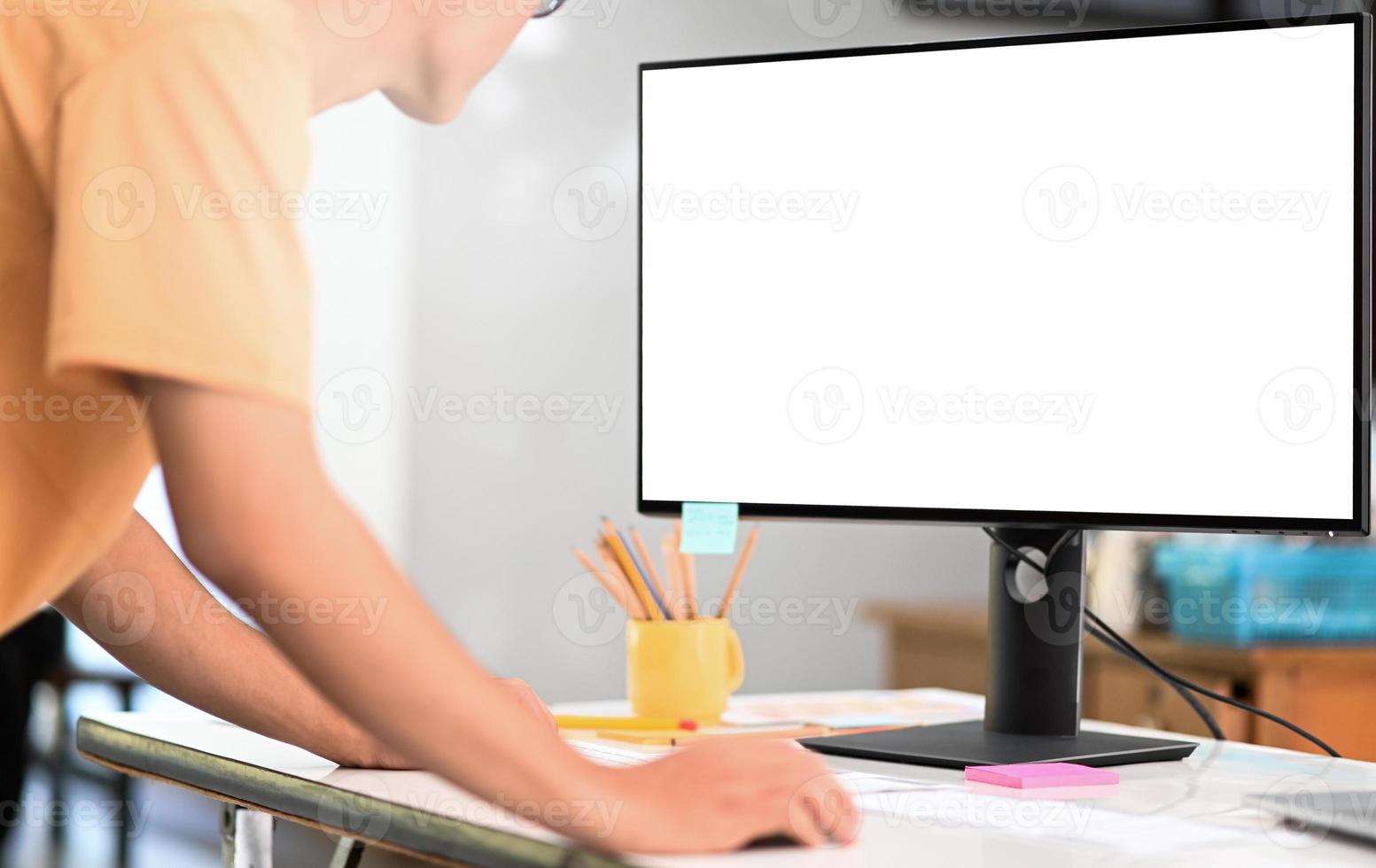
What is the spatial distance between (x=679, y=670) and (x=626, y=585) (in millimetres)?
96

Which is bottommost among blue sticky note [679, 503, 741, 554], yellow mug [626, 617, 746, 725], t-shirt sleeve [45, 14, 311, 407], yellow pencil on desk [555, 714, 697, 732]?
yellow pencil on desk [555, 714, 697, 732]

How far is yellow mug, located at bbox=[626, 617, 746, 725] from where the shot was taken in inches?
48.9

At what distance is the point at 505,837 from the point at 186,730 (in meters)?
0.46

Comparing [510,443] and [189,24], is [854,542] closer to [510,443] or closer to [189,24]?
[510,443]

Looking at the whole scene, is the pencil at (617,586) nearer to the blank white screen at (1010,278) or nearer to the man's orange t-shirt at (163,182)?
the blank white screen at (1010,278)

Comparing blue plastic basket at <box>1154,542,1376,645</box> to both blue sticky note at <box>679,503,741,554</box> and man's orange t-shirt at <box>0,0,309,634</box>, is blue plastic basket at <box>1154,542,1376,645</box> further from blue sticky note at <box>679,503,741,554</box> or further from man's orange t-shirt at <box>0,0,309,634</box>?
man's orange t-shirt at <box>0,0,309,634</box>

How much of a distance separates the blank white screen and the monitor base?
17 centimetres

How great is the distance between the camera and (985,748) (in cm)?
103

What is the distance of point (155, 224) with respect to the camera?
0.54 metres

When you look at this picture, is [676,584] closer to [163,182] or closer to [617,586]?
[617,586]

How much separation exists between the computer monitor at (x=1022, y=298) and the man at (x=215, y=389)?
0.42 metres

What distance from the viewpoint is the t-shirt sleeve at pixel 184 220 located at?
0.53 meters

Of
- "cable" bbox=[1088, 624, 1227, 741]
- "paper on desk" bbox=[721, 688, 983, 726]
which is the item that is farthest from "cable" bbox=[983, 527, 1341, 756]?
"paper on desk" bbox=[721, 688, 983, 726]

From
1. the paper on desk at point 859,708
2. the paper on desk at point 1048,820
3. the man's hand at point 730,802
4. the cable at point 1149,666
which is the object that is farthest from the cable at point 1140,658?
the man's hand at point 730,802
